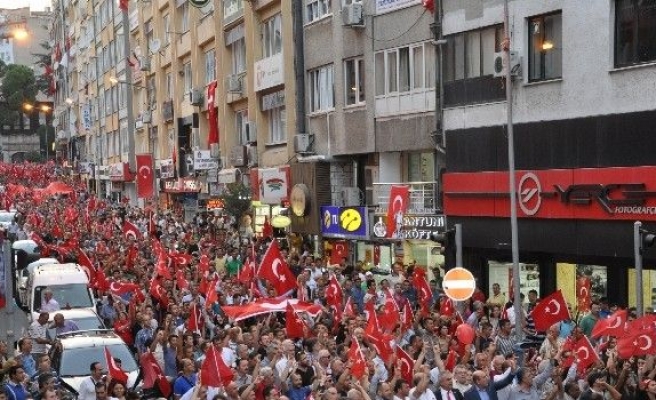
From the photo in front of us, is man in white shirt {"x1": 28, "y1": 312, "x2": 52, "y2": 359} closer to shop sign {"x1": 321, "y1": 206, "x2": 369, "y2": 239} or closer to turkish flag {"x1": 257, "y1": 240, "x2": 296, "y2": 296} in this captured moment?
turkish flag {"x1": 257, "y1": 240, "x2": 296, "y2": 296}

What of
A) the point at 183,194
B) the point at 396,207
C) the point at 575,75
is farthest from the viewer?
the point at 183,194

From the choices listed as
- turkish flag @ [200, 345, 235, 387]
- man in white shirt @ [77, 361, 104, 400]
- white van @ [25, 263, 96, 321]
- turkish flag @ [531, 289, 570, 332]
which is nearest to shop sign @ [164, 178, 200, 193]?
white van @ [25, 263, 96, 321]

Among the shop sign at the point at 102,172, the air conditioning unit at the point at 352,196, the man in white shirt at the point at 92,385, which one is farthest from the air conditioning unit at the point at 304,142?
the shop sign at the point at 102,172

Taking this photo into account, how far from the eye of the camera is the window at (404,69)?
2816 centimetres

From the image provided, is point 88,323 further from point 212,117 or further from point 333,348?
point 212,117

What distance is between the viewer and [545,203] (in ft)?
77.1

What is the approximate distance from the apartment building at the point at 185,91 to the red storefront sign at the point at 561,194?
1059 centimetres

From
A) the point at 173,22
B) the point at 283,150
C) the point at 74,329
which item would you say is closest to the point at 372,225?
the point at 283,150

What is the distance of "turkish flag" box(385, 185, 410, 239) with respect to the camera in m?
25.9

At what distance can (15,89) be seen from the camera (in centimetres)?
12469

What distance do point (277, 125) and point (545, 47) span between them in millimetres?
16483

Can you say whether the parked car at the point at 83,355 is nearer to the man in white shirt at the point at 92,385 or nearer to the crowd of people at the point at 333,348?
the crowd of people at the point at 333,348

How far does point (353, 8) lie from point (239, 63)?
13.4 meters

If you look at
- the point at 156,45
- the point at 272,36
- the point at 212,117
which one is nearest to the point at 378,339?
the point at 272,36
